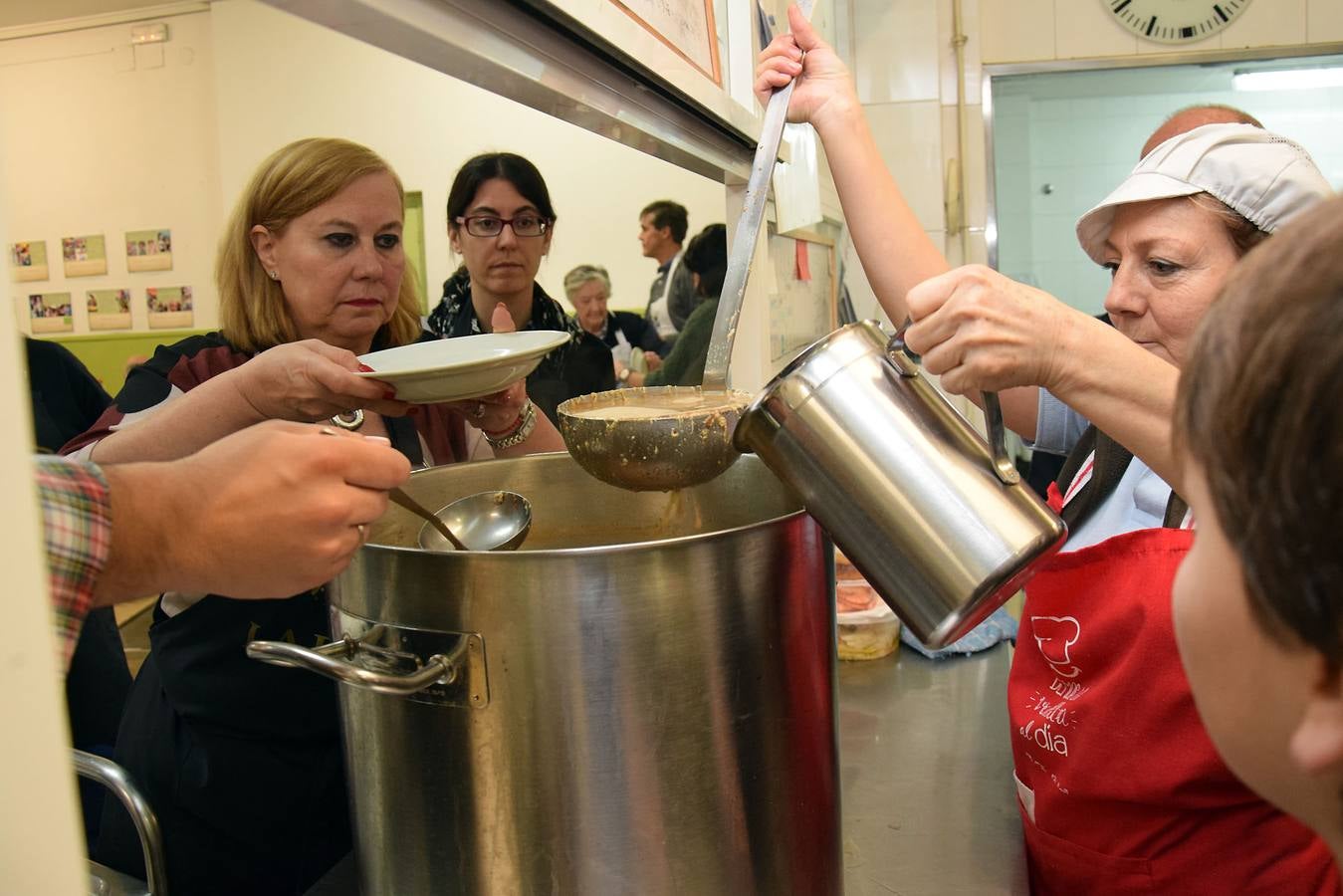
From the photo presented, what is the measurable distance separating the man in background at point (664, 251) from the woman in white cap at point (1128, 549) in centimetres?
102

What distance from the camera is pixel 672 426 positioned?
771mm

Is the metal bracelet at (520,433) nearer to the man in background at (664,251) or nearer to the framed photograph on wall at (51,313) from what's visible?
the man in background at (664,251)

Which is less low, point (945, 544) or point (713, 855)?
point (945, 544)

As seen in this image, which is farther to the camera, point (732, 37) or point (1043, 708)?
point (732, 37)

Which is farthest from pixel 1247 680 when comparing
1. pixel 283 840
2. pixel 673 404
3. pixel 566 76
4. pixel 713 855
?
pixel 283 840

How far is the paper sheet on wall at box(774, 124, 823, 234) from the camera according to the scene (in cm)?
158

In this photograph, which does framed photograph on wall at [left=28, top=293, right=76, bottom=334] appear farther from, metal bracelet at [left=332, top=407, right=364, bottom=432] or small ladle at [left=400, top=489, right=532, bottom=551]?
small ladle at [left=400, top=489, right=532, bottom=551]

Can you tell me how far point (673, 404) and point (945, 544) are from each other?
294 mm

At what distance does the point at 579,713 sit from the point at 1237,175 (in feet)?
2.88

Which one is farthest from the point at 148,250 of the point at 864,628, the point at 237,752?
the point at 864,628

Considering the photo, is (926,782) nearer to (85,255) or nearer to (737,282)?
(737,282)

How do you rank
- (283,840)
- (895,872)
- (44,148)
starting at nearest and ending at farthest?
(895,872) → (283,840) → (44,148)

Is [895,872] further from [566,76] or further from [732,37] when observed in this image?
[732,37]

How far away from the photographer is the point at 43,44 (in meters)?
1.79
